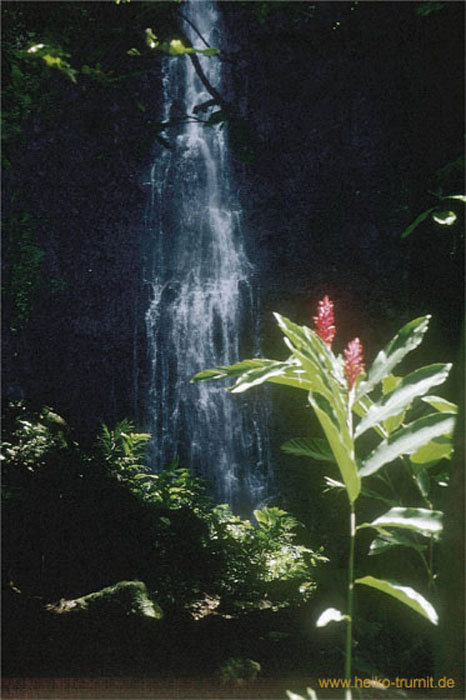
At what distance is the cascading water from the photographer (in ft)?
25.6

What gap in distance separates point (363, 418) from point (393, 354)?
0.22 m

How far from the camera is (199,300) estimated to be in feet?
27.1

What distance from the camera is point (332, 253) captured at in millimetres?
8047

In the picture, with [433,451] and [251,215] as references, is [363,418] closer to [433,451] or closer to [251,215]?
[433,451]

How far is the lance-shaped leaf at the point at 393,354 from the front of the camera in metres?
1.50

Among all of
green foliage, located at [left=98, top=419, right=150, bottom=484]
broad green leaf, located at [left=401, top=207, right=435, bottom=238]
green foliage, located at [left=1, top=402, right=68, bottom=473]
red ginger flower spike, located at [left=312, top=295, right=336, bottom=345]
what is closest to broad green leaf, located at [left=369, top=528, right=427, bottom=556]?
red ginger flower spike, located at [left=312, top=295, right=336, bottom=345]

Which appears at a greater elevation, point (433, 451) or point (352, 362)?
point (352, 362)

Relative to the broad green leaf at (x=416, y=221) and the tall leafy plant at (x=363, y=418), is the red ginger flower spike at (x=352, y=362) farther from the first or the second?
the broad green leaf at (x=416, y=221)

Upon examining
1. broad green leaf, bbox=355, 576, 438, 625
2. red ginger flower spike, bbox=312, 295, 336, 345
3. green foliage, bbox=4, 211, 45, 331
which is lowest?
broad green leaf, bbox=355, 576, 438, 625

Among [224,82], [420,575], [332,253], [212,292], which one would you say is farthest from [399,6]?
[224,82]

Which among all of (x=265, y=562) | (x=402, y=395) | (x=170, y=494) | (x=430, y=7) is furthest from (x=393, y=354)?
(x=170, y=494)

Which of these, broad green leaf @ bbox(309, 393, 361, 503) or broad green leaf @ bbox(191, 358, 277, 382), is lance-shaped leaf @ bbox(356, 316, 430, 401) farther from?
broad green leaf @ bbox(191, 358, 277, 382)

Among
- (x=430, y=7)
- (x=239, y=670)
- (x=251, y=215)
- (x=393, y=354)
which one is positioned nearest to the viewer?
(x=393, y=354)

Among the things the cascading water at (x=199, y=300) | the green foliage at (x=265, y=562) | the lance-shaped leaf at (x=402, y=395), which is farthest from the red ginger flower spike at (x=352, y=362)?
the cascading water at (x=199, y=300)
